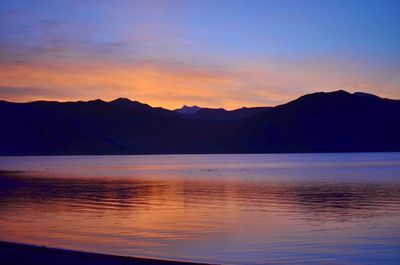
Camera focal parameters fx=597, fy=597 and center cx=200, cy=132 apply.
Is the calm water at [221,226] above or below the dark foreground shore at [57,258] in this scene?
below

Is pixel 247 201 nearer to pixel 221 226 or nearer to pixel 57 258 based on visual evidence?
pixel 221 226

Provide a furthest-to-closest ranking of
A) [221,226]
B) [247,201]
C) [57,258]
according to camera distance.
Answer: [247,201], [221,226], [57,258]

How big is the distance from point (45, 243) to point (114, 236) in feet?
10.4

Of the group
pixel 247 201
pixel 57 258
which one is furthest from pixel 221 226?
pixel 247 201

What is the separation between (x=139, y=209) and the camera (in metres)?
37.6

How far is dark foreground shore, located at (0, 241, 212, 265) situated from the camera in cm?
1778

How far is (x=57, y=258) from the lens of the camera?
60.8 ft

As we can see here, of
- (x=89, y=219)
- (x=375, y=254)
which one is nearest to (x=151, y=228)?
(x=89, y=219)

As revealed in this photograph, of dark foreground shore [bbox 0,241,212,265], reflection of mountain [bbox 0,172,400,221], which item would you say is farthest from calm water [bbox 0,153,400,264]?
dark foreground shore [bbox 0,241,212,265]

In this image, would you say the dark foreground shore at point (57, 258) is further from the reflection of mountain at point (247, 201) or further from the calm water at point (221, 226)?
the reflection of mountain at point (247, 201)

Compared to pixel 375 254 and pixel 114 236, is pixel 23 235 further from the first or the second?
pixel 375 254

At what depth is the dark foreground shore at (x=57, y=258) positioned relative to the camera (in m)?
17.8

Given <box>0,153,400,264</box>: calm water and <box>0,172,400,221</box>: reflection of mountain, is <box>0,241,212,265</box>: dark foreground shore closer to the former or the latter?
<box>0,153,400,264</box>: calm water

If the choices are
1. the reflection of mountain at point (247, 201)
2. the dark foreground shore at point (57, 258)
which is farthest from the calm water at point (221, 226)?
the dark foreground shore at point (57, 258)
